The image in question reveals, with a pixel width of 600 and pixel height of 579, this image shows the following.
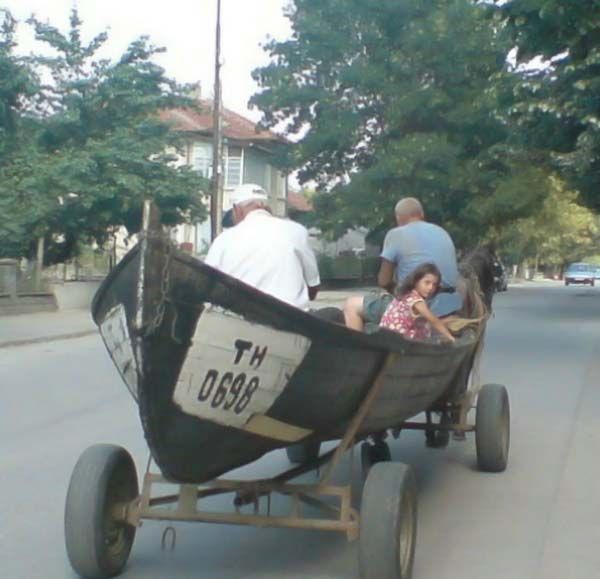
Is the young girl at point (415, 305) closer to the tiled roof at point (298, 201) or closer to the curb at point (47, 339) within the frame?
the curb at point (47, 339)

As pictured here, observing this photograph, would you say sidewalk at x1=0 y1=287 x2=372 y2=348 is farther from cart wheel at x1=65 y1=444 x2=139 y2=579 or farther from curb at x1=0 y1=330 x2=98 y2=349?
cart wheel at x1=65 y1=444 x2=139 y2=579

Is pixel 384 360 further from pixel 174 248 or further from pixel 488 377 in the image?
pixel 488 377

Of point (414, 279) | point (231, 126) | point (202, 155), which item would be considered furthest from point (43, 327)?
point (231, 126)

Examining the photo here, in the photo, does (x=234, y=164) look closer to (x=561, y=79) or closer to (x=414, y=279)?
(x=561, y=79)

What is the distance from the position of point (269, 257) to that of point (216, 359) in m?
1.08

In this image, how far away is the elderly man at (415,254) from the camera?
815 centimetres

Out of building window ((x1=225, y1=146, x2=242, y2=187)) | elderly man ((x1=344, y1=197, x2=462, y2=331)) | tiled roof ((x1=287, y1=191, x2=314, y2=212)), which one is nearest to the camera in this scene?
elderly man ((x1=344, y1=197, x2=462, y2=331))

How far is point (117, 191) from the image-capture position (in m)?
28.6

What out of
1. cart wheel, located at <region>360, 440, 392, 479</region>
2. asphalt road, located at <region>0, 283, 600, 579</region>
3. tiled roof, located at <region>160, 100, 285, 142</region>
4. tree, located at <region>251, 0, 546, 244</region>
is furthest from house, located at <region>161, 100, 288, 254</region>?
cart wheel, located at <region>360, 440, 392, 479</region>

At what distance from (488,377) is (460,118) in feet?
85.6

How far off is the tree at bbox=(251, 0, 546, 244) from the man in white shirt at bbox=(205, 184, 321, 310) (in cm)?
3223

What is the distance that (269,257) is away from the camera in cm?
595

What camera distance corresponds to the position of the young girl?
293 inches

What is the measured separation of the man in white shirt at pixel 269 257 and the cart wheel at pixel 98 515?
1.14m
